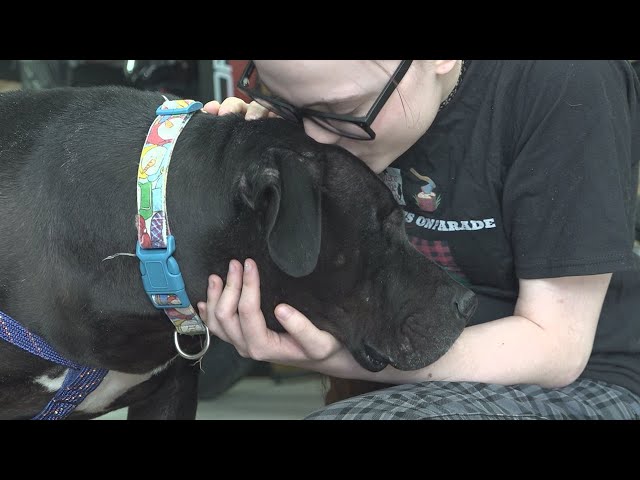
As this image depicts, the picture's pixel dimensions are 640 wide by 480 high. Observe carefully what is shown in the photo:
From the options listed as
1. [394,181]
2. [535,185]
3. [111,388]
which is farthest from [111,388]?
[535,185]

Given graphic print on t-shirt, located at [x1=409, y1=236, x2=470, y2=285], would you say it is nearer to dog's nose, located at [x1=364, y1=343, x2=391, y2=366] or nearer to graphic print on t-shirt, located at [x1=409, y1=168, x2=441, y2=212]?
graphic print on t-shirt, located at [x1=409, y1=168, x2=441, y2=212]

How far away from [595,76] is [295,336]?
3.35 ft

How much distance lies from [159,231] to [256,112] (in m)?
0.47

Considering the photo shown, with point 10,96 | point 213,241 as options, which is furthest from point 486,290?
point 10,96

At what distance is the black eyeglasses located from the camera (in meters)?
1.87

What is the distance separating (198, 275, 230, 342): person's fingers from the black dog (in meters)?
0.03

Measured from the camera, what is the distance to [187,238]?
6.53 ft

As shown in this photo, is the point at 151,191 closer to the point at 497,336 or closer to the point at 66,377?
the point at 66,377

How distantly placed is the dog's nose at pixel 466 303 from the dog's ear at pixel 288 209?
1.44 feet

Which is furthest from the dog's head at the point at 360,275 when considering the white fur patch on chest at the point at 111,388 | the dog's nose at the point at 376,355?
the white fur patch on chest at the point at 111,388

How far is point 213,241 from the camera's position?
201cm

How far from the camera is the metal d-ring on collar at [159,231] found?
1.94 meters

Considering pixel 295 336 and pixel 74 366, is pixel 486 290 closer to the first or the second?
pixel 295 336

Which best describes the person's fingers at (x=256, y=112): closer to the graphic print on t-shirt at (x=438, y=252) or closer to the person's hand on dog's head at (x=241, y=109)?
the person's hand on dog's head at (x=241, y=109)
